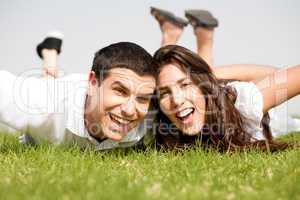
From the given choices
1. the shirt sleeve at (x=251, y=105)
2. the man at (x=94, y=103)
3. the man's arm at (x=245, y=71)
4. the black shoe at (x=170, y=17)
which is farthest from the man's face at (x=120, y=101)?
the black shoe at (x=170, y=17)

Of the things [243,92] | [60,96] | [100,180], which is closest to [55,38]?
[60,96]

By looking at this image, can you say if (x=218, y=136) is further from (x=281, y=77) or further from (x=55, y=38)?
(x=55, y=38)

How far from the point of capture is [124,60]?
5.46 m

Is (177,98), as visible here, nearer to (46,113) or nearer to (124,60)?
(124,60)

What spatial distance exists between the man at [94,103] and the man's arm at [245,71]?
86.4 inches

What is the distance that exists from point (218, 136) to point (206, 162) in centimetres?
150

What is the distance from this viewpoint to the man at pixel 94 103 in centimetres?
536

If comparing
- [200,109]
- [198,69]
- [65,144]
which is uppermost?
[198,69]

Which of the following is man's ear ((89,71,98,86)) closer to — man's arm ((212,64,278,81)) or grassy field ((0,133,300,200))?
grassy field ((0,133,300,200))

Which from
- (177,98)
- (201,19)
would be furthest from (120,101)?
(201,19)

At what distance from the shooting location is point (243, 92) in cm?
639

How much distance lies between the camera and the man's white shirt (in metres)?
5.67

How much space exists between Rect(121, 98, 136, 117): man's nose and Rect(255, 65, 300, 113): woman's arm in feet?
6.04

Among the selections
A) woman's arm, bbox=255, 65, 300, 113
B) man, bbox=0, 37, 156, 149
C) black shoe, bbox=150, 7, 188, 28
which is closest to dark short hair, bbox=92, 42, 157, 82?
man, bbox=0, 37, 156, 149
